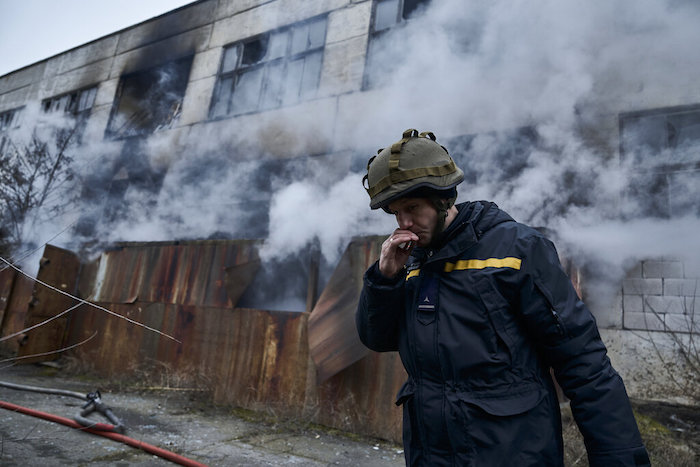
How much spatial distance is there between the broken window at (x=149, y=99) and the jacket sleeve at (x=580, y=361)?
1026 cm

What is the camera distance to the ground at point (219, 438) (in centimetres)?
304

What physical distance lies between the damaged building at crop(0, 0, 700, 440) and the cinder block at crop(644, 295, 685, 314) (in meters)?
0.01

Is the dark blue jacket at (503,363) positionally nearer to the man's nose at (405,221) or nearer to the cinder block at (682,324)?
the man's nose at (405,221)

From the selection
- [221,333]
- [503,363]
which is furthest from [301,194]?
[503,363]

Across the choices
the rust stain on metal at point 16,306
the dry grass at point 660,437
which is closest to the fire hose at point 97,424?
the dry grass at point 660,437

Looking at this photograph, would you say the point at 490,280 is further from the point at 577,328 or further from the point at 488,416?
the point at 488,416

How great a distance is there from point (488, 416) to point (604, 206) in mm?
4291

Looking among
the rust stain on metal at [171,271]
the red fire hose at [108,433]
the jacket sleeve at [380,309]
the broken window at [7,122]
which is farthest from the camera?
the broken window at [7,122]

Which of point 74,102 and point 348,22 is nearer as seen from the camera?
point 348,22

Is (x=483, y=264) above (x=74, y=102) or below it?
below

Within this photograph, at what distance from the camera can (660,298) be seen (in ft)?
13.9

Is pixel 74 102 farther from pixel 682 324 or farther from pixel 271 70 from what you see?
pixel 682 324

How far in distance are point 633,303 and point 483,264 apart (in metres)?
3.96

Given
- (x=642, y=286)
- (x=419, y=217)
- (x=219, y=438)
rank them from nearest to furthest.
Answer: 1. (x=419, y=217)
2. (x=219, y=438)
3. (x=642, y=286)
